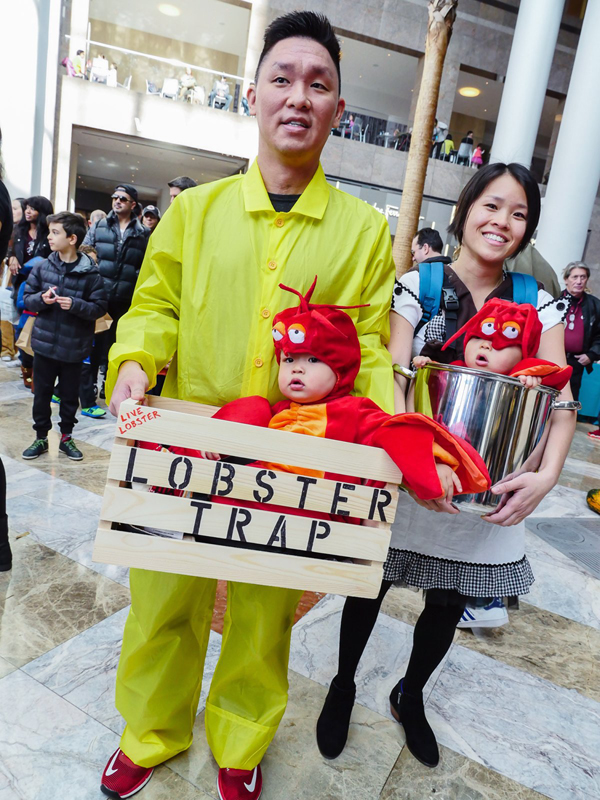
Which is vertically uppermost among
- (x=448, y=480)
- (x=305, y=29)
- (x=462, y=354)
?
(x=305, y=29)

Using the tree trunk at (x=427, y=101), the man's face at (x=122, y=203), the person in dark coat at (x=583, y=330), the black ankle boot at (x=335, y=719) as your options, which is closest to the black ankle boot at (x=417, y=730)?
the black ankle boot at (x=335, y=719)

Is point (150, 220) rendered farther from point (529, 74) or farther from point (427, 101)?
point (529, 74)

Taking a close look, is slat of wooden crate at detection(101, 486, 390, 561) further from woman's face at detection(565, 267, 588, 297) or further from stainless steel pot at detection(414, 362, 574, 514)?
woman's face at detection(565, 267, 588, 297)

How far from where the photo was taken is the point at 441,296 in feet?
5.18

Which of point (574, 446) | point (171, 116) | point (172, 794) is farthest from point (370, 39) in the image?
point (172, 794)

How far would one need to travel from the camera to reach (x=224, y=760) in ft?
4.99

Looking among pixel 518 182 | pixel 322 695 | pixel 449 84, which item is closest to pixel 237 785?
pixel 322 695

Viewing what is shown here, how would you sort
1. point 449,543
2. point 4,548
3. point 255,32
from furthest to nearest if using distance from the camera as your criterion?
point 255,32 < point 4,548 < point 449,543

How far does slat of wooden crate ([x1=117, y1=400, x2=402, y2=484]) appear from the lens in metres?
1.08

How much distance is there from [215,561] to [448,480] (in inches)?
20.1

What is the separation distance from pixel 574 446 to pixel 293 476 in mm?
6884

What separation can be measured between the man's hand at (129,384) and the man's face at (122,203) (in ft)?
13.2

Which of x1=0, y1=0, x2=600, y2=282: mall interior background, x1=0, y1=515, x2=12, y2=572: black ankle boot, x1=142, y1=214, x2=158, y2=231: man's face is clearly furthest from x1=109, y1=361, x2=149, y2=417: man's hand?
x1=0, y1=0, x2=600, y2=282: mall interior background

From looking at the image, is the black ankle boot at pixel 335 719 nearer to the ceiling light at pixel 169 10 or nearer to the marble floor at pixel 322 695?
the marble floor at pixel 322 695
